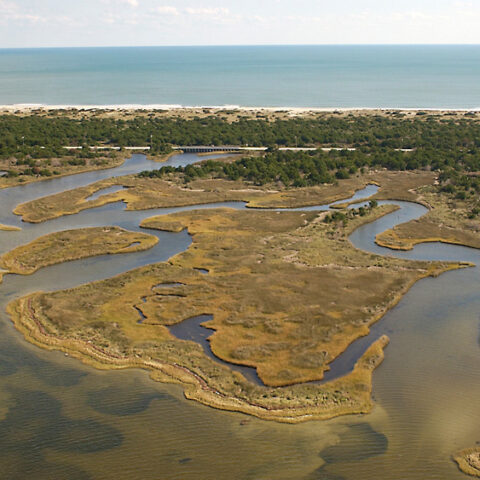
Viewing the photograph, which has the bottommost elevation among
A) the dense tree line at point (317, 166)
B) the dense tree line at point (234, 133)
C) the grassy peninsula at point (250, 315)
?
the grassy peninsula at point (250, 315)

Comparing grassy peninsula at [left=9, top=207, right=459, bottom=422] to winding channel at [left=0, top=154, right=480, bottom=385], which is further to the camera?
winding channel at [left=0, top=154, right=480, bottom=385]

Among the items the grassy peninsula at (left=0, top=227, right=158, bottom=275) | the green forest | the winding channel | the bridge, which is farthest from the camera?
the bridge

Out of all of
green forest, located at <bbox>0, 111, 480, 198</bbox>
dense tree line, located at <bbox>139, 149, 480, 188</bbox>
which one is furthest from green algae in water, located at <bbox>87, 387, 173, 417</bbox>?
green forest, located at <bbox>0, 111, 480, 198</bbox>

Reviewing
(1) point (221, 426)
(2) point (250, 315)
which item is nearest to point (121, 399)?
(1) point (221, 426)

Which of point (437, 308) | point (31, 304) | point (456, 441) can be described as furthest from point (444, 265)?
point (31, 304)

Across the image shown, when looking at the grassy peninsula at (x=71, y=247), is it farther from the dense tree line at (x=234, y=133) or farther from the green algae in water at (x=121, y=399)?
the dense tree line at (x=234, y=133)

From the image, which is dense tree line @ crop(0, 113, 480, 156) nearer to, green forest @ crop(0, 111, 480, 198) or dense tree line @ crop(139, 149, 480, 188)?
green forest @ crop(0, 111, 480, 198)

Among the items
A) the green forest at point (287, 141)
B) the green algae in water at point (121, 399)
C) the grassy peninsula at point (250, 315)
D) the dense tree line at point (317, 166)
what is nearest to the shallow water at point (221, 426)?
the green algae in water at point (121, 399)
